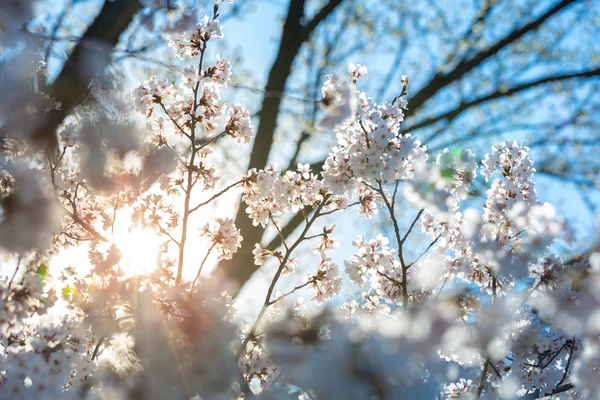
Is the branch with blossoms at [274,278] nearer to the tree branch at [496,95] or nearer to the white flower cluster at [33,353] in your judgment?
the white flower cluster at [33,353]

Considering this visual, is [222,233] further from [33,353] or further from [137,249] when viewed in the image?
[33,353]

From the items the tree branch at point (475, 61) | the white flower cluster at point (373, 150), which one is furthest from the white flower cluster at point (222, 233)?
the tree branch at point (475, 61)

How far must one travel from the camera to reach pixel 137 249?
6.13 feet

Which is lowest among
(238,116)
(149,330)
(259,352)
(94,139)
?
(149,330)

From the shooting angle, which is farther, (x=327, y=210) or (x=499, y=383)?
(x=327, y=210)

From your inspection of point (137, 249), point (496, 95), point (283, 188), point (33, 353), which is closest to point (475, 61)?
point (496, 95)

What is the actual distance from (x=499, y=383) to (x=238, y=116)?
6.12 ft

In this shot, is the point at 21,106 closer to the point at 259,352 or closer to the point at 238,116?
the point at 238,116

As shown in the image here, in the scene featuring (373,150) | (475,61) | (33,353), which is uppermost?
(475,61)

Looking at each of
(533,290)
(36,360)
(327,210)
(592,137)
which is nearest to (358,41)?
(592,137)

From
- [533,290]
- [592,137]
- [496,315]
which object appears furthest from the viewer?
[592,137]

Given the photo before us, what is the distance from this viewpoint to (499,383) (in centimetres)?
206

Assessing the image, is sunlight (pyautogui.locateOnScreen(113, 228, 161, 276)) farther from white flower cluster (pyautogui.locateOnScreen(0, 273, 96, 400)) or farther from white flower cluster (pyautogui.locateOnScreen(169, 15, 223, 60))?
white flower cluster (pyautogui.locateOnScreen(169, 15, 223, 60))

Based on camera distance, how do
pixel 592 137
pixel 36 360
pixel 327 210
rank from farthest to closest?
pixel 592 137, pixel 327 210, pixel 36 360
